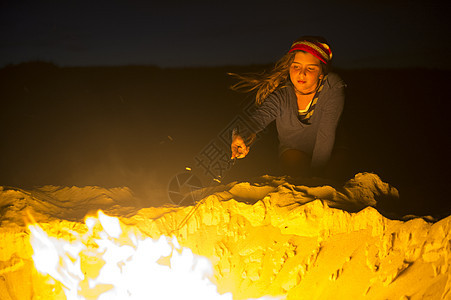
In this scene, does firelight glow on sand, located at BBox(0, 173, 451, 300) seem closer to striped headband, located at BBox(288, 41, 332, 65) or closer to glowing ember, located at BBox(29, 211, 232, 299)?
glowing ember, located at BBox(29, 211, 232, 299)

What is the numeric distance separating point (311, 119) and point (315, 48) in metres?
0.60

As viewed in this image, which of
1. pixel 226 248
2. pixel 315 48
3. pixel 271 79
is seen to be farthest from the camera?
pixel 271 79

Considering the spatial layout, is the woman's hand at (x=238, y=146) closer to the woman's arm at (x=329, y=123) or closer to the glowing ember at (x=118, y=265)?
the woman's arm at (x=329, y=123)

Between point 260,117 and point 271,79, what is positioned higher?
point 271,79

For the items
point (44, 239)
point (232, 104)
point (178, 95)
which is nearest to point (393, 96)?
point (232, 104)

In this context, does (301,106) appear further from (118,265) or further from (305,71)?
(118,265)

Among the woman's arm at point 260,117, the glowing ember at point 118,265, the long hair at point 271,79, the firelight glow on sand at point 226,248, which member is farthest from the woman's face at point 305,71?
Result: the glowing ember at point 118,265

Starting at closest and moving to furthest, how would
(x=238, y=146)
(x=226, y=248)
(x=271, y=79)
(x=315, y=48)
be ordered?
Answer: (x=226, y=248), (x=315, y=48), (x=238, y=146), (x=271, y=79)

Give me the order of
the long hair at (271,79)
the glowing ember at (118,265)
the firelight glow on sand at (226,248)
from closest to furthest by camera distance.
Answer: the firelight glow on sand at (226,248), the glowing ember at (118,265), the long hair at (271,79)

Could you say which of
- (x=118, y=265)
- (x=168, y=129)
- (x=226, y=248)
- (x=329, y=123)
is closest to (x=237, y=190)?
(x=226, y=248)

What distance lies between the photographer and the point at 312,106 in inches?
123

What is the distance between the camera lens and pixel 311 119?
3.19 metres

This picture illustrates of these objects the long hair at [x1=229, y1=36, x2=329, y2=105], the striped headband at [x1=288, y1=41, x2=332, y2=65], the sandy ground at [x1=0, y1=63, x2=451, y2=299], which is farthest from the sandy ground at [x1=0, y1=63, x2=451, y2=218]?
the striped headband at [x1=288, y1=41, x2=332, y2=65]

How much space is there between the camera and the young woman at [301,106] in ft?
9.60
